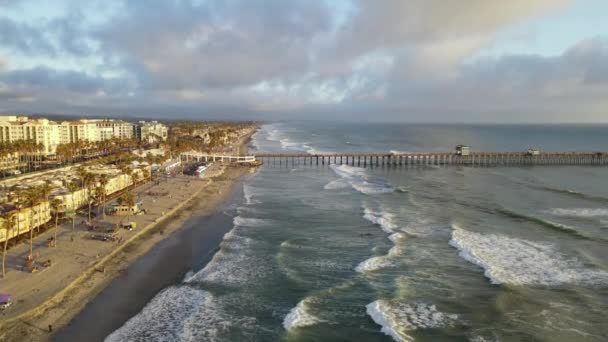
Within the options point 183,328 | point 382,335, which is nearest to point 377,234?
point 382,335

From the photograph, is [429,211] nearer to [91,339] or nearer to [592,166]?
[91,339]

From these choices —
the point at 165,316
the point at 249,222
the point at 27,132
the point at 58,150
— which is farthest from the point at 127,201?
the point at 27,132

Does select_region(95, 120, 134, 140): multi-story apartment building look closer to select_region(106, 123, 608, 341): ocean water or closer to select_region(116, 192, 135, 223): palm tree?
select_region(116, 192, 135, 223): palm tree

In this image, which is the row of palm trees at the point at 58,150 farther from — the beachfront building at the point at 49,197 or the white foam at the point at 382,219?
the white foam at the point at 382,219

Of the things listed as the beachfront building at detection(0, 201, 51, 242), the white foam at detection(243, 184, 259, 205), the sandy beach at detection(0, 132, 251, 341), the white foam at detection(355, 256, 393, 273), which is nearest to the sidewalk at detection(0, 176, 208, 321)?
the sandy beach at detection(0, 132, 251, 341)

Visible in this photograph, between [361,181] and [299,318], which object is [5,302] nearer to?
[299,318]

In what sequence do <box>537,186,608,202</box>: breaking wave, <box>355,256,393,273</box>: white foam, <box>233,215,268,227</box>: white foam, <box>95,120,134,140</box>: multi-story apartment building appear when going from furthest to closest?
<box>95,120,134,140</box>: multi-story apartment building, <box>537,186,608,202</box>: breaking wave, <box>233,215,268,227</box>: white foam, <box>355,256,393,273</box>: white foam

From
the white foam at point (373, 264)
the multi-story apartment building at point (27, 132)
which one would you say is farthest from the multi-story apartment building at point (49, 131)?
Answer: the white foam at point (373, 264)
